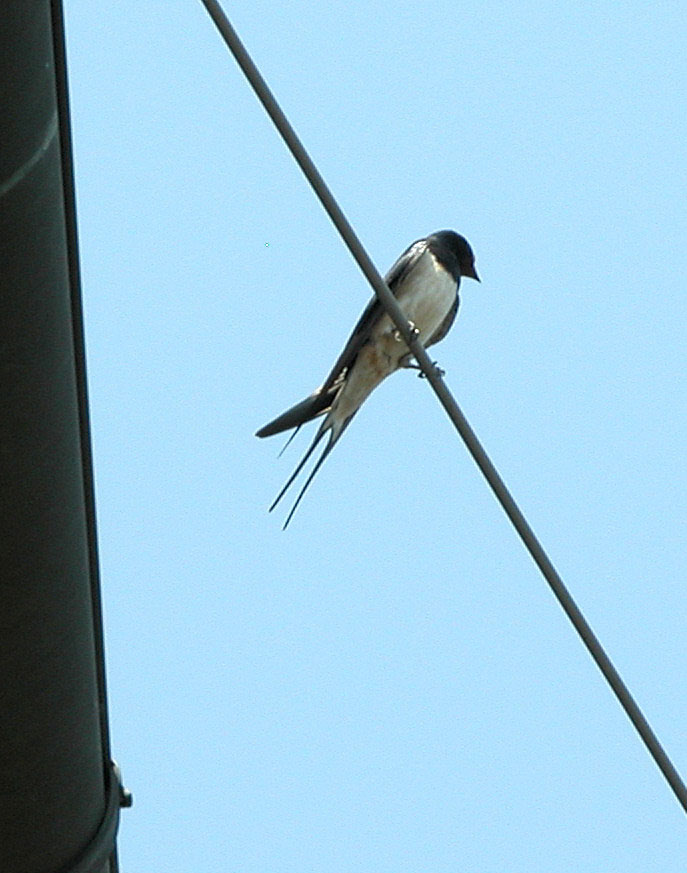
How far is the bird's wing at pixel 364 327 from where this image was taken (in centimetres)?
506

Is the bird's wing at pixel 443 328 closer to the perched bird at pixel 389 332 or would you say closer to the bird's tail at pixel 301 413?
the perched bird at pixel 389 332

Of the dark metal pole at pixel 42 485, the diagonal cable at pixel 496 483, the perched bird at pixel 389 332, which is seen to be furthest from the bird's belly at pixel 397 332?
the dark metal pole at pixel 42 485

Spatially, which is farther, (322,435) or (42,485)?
(322,435)

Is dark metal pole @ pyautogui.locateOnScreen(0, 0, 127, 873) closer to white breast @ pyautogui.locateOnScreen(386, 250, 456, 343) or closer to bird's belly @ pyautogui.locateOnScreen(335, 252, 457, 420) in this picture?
bird's belly @ pyautogui.locateOnScreen(335, 252, 457, 420)

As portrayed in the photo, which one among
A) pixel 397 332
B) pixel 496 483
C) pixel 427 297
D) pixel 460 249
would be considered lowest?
pixel 496 483

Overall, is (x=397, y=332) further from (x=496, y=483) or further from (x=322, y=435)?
(x=496, y=483)

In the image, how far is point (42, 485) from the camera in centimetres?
152

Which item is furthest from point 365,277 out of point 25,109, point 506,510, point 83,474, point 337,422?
point 337,422

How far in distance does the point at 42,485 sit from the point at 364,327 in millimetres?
3754

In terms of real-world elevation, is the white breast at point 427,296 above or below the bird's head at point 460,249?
below

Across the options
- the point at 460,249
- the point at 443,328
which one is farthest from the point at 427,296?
the point at 460,249

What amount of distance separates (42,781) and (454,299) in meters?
4.03

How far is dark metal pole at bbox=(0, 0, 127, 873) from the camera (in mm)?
1416

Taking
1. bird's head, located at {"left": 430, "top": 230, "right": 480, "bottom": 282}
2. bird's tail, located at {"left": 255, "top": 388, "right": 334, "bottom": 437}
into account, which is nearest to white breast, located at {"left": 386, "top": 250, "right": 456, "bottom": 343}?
bird's head, located at {"left": 430, "top": 230, "right": 480, "bottom": 282}
